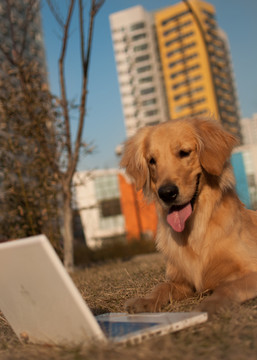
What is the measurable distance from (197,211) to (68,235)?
5895 mm

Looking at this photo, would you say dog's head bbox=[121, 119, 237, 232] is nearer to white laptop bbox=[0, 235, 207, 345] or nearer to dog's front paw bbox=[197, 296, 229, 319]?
dog's front paw bbox=[197, 296, 229, 319]

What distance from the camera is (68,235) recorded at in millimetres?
9148

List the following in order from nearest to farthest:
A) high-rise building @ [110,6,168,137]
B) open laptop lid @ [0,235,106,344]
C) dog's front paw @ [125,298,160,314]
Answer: open laptop lid @ [0,235,106,344], dog's front paw @ [125,298,160,314], high-rise building @ [110,6,168,137]

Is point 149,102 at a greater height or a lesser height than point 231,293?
greater

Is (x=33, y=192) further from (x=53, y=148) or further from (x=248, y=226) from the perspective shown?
(x=248, y=226)

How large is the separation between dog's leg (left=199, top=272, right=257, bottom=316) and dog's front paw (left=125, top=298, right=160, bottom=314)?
404 millimetres

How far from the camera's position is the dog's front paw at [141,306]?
2914 millimetres

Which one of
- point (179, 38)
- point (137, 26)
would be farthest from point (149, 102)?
point (137, 26)

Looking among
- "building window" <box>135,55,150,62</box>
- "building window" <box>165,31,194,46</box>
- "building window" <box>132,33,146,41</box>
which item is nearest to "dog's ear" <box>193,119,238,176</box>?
"building window" <box>165,31,194,46</box>

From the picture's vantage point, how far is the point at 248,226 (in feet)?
12.2

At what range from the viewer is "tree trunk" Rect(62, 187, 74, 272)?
9.10 meters

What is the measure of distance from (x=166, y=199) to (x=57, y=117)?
6.51 meters

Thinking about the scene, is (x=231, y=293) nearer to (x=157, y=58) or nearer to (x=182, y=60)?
(x=182, y=60)

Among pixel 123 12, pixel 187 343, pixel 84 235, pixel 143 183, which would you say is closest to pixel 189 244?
pixel 143 183
